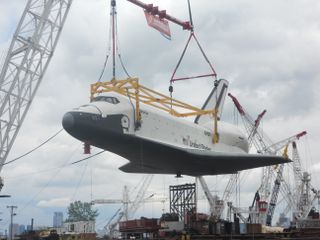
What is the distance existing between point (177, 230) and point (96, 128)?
37.2 feet

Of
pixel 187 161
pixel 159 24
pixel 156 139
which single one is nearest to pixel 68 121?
pixel 156 139

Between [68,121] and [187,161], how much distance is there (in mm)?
11203

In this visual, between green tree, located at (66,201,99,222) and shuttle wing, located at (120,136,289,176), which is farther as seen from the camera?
green tree, located at (66,201,99,222)

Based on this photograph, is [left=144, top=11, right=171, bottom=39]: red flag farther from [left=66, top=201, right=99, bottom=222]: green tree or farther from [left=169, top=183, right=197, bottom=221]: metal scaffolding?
[left=66, top=201, right=99, bottom=222]: green tree

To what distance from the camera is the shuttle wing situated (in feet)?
110

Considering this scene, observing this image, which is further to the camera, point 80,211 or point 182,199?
point 80,211

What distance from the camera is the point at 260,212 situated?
241ft

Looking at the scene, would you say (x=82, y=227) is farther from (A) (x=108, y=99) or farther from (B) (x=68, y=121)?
(B) (x=68, y=121)

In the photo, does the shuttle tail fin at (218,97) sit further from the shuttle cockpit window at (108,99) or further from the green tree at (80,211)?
the green tree at (80,211)

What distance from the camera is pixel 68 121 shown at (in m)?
28.4

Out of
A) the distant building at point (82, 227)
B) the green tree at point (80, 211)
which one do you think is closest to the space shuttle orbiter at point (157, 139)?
the distant building at point (82, 227)

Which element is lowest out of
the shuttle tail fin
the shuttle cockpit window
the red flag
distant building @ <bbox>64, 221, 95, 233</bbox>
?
distant building @ <bbox>64, 221, 95, 233</bbox>

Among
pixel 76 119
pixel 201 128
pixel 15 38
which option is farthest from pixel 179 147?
pixel 15 38

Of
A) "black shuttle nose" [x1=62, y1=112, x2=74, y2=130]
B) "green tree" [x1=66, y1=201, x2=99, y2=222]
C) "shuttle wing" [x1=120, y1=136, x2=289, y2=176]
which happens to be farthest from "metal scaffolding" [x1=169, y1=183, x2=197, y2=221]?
"green tree" [x1=66, y1=201, x2=99, y2=222]
